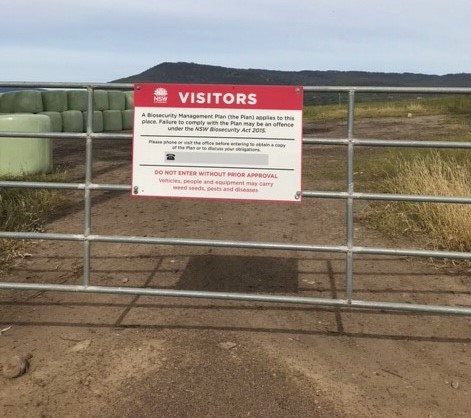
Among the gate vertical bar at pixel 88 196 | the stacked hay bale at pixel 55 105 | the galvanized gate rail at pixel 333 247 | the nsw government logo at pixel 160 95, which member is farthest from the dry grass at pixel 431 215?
the stacked hay bale at pixel 55 105

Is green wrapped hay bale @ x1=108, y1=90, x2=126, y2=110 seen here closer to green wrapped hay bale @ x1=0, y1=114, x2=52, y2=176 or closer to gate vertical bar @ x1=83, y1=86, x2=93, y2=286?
green wrapped hay bale @ x1=0, y1=114, x2=52, y2=176

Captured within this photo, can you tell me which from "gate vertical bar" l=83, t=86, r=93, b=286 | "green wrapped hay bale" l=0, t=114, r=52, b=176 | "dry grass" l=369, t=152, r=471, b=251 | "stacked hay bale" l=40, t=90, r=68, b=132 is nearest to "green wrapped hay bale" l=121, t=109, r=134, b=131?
"stacked hay bale" l=40, t=90, r=68, b=132

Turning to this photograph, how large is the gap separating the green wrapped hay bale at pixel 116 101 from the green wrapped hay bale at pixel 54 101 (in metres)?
3.56

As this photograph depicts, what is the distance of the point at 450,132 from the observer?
18062mm

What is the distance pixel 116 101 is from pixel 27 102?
5.86 meters

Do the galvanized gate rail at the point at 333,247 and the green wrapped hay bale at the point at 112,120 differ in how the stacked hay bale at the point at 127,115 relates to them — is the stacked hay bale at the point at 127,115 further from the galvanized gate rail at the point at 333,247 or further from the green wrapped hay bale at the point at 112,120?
the galvanized gate rail at the point at 333,247

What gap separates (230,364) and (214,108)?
1.64 m

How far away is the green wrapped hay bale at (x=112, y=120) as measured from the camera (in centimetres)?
2162

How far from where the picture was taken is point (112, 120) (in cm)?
2191

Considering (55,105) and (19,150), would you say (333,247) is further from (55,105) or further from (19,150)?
(55,105)

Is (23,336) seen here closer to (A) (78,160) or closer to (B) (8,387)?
(B) (8,387)

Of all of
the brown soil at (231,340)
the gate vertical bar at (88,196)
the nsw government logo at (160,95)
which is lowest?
the brown soil at (231,340)

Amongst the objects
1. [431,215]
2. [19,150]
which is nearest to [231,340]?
[431,215]

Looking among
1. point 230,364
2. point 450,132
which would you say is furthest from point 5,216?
point 450,132
